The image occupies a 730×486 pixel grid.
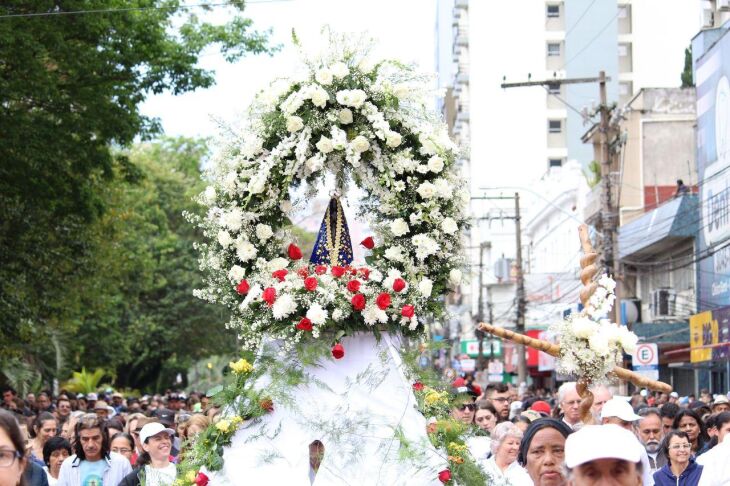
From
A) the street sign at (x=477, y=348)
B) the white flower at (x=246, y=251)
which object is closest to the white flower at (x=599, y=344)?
the white flower at (x=246, y=251)

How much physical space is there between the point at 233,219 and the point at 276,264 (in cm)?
41

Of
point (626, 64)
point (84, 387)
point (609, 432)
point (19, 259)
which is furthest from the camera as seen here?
point (626, 64)

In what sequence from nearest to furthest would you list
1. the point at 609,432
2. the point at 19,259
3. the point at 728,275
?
the point at 609,432 < the point at 19,259 < the point at 728,275

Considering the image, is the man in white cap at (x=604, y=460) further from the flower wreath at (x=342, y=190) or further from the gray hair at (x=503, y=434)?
the gray hair at (x=503, y=434)

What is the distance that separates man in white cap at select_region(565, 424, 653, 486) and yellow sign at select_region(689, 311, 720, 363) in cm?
2564

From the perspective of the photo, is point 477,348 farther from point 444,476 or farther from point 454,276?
point 444,476

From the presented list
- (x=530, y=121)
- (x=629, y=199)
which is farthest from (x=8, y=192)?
(x=530, y=121)

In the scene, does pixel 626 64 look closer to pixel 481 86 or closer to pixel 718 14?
pixel 481 86

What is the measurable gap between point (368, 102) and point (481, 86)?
245 feet

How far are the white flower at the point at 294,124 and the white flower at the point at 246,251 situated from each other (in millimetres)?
810

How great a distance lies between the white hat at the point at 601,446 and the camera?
4.66m

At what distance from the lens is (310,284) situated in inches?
332

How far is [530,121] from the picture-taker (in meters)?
78.3

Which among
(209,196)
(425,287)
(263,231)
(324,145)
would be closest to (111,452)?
(209,196)
